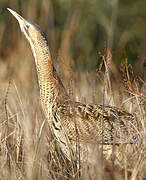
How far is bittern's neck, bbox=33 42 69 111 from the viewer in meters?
3.70

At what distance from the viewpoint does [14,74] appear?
738 centimetres

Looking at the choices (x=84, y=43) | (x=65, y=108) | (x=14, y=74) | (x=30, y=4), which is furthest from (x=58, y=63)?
(x=84, y=43)

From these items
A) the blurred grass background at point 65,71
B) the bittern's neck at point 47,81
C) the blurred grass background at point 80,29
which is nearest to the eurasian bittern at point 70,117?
the bittern's neck at point 47,81

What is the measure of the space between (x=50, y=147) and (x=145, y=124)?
729mm

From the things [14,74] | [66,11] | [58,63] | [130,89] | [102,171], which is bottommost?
[102,171]

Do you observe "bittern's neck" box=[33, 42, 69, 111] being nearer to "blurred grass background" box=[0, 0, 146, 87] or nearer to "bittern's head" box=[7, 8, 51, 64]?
"bittern's head" box=[7, 8, 51, 64]

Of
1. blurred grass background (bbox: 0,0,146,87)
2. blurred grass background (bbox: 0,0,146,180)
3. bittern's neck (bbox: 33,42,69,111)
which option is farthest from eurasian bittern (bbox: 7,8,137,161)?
blurred grass background (bbox: 0,0,146,87)

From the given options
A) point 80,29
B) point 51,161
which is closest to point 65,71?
point 51,161

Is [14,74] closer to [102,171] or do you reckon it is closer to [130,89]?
[130,89]

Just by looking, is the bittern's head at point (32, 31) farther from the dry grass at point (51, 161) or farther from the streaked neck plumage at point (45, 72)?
the dry grass at point (51, 161)

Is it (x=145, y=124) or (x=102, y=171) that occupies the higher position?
(x=145, y=124)

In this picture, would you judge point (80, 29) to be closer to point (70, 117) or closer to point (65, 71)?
point (65, 71)

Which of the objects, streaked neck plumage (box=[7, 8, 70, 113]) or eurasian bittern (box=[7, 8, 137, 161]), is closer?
eurasian bittern (box=[7, 8, 137, 161])

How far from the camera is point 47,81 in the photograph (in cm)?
372
